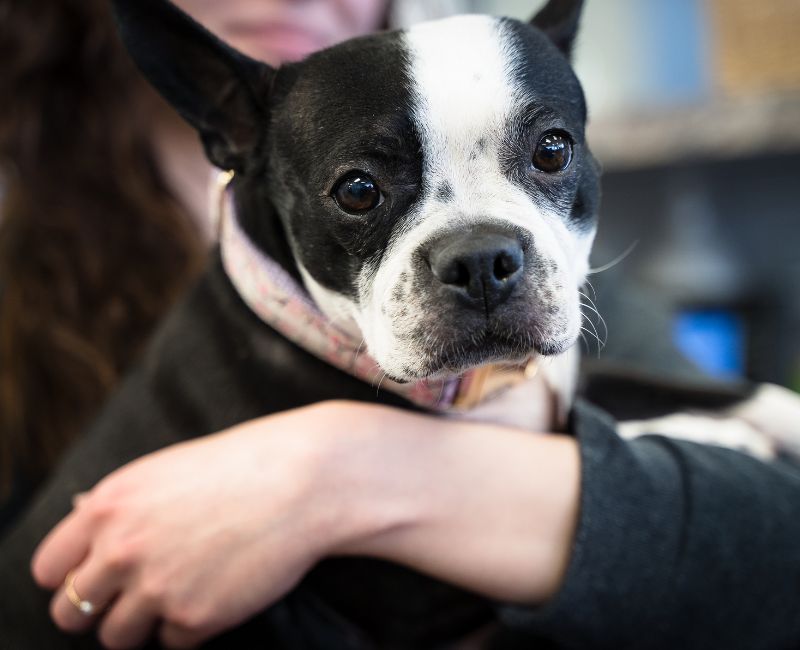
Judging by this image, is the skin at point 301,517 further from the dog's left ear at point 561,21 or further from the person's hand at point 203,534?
the dog's left ear at point 561,21

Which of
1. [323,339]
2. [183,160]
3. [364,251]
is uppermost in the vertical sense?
[364,251]

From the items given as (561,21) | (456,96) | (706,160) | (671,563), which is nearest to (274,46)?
(561,21)

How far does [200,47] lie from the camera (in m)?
0.86

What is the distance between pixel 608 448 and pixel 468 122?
38 cm

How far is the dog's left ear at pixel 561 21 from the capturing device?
92 centimetres

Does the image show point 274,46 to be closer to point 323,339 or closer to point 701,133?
point 323,339

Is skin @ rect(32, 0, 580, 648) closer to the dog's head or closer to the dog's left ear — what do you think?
the dog's head

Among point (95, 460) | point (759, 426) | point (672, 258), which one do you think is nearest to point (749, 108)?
point (672, 258)

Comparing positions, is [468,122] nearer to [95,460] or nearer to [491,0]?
[95,460]

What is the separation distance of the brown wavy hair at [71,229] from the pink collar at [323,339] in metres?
0.42

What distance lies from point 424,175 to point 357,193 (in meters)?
0.07

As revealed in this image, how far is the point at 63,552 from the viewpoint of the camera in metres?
0.83

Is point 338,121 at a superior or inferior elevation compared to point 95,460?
superior

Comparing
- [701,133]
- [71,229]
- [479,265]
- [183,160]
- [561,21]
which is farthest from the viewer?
[701,133]
